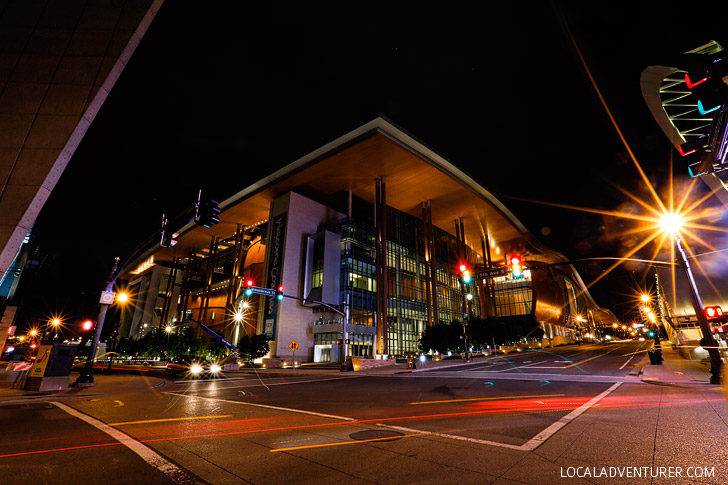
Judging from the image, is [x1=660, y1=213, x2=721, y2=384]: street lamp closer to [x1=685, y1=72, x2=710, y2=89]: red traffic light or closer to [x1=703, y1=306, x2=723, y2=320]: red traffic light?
[x1=703, y1=306, x2=723, y2=320]: red traffic light

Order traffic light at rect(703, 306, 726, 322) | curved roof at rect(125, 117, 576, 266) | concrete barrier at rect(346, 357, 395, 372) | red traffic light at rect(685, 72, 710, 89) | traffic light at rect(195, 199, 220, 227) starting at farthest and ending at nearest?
curved roof at rect(125, 117, 576, 266), concrete barrier at rect(346, 357, 395, 372), traffic light at rect(703, 306, 726, 322), traffic light at rect(195, 199, 220, 227), red traffic light at rect(685, 72, 710, 89)

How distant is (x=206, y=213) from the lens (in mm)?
11375

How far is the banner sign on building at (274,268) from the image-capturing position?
47.9 m

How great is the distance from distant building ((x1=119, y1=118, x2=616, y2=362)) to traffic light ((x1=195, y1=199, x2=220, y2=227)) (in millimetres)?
24441

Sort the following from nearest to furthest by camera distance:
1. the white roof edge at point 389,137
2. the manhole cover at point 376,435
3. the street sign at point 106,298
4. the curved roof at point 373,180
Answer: the manhole cover at point 376,435 → the street sign at point 106,298 → the white roof edge at point 389,137 → the curved roof at point 373,180

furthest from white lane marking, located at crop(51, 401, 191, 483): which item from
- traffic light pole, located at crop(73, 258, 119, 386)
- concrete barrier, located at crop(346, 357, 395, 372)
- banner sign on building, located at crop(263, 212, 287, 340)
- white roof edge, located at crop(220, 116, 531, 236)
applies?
white roof edge, located at crop(220, 116, 531, 236)

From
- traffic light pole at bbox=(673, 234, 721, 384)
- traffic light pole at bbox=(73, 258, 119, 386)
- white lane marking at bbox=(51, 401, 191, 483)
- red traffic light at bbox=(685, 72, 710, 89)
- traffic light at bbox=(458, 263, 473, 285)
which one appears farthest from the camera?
traffic light at bbox=(458, 263, 473, 285)

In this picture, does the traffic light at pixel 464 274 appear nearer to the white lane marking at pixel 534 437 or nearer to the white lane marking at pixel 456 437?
the white lane marking at pixel 534 437

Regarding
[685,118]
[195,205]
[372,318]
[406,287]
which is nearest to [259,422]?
[195,205]

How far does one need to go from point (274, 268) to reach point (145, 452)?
47.3m

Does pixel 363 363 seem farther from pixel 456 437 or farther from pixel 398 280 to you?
pixel 456 437

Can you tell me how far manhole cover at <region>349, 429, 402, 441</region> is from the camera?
20.8 ft

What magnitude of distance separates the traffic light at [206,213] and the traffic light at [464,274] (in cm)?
1291

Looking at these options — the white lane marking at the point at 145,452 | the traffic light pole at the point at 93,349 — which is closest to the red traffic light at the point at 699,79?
the white lane marking at the point at 145,452
